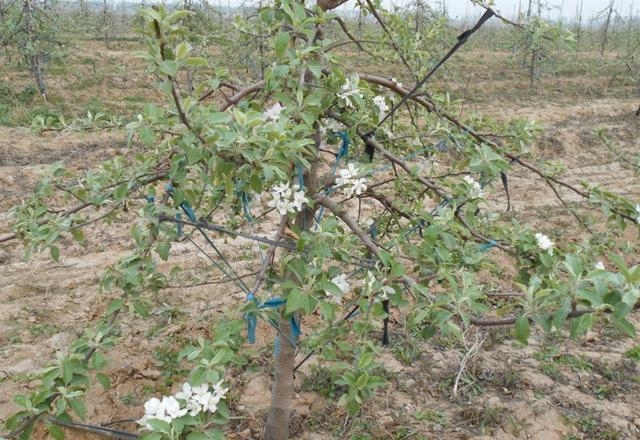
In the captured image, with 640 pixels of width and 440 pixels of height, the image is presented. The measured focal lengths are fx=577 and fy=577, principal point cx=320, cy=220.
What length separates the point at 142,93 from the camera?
10695mm

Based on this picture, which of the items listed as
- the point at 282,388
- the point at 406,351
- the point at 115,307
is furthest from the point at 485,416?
the point at 115,307

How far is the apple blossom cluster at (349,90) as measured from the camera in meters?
1.72

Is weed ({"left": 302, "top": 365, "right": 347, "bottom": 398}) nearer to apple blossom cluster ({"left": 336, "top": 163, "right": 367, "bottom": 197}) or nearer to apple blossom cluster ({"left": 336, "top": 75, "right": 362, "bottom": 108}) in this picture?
apple blossom cluster ({"left": 336, "top": 163, "right": 367, "bottom": 197})

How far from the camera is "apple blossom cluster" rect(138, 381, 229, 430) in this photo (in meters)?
1.13

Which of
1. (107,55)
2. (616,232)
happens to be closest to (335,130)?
(616,232)

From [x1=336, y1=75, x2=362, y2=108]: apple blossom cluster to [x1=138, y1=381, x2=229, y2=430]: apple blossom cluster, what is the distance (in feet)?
3.01

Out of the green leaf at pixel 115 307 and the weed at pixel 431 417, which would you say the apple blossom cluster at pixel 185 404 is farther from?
the weed at pixel 431 417

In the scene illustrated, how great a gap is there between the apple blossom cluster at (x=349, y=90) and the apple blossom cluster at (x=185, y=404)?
917 millimetres

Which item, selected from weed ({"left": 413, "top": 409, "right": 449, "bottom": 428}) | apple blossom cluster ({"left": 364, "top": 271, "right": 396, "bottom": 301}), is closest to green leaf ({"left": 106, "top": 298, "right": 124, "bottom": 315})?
apple blossom cluster ({"left": 364, "top": 271, "right": 396, "bottom": 301})

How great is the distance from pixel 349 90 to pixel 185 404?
101 centimetres

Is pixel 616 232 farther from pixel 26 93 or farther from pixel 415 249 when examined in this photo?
pixel 26 93

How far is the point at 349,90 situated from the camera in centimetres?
173

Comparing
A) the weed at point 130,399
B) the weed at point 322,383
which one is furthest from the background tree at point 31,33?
the weed at point 322,383

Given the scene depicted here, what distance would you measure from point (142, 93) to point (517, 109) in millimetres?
7135
